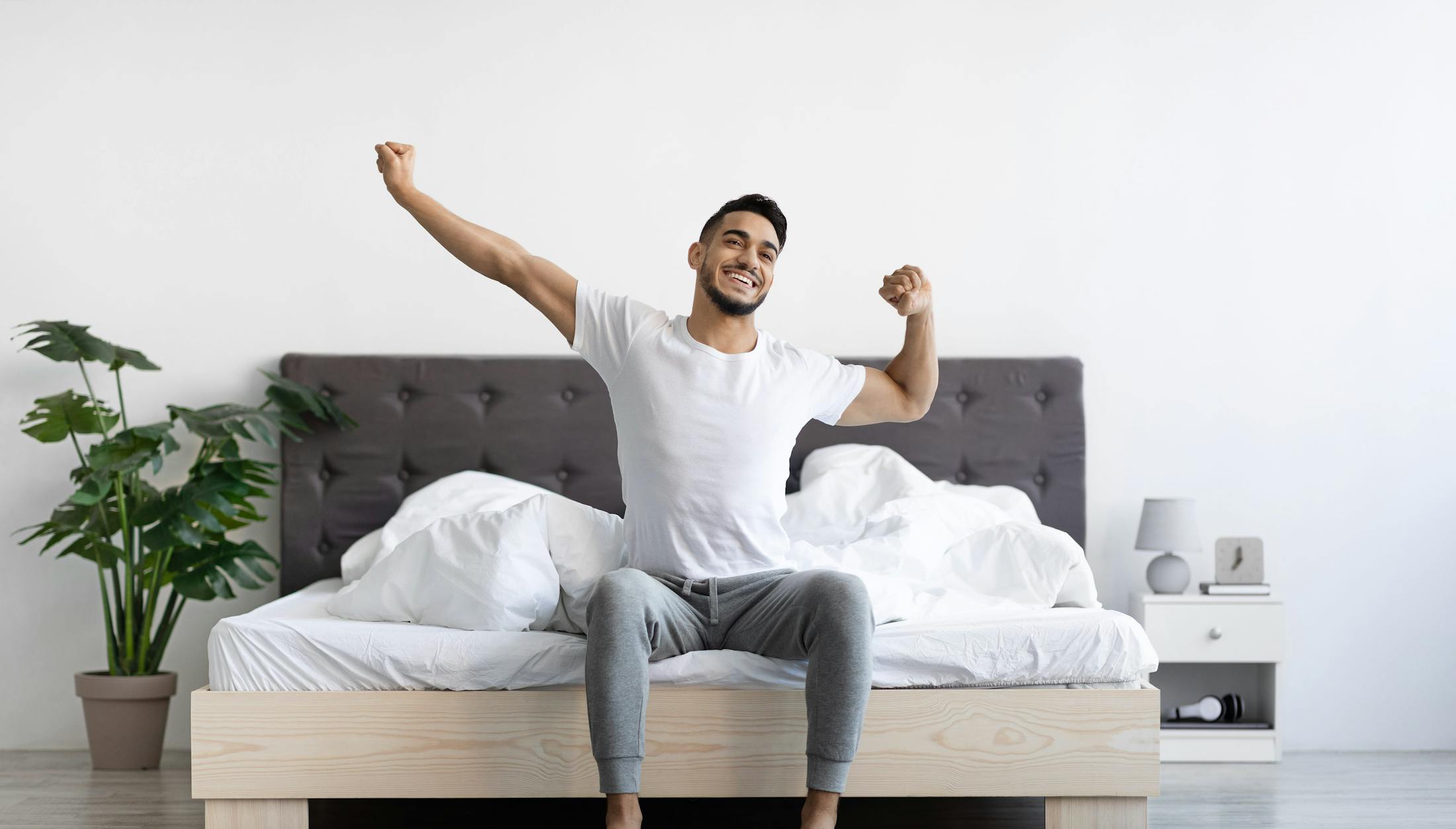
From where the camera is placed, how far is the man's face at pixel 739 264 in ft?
6.95

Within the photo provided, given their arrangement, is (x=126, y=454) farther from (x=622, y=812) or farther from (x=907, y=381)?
(x=907, y=381)

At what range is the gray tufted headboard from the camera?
3.11 meters

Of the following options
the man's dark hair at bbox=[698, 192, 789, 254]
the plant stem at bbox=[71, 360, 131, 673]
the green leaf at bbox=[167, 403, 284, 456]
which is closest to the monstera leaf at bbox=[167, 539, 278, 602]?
the plant stem at bbox=[71, 360, 131, 673]

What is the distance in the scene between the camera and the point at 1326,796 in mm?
2660

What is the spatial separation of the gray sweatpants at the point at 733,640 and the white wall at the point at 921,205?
138cm

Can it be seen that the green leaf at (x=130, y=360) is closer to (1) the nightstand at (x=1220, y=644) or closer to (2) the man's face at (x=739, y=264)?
(2) the man's face at (x=739, y=264)

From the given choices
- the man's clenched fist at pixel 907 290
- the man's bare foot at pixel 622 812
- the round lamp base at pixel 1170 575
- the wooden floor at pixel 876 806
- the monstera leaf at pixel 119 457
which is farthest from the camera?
the round lamp base at pixel 1170 575

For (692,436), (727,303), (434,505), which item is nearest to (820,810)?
(692,436)

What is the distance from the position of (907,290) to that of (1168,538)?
A: 4.40ft

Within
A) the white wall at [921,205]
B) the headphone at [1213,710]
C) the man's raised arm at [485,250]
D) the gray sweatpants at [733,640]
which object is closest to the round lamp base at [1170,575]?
the white wall at [921,205]

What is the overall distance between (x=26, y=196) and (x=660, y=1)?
1765 millimetres

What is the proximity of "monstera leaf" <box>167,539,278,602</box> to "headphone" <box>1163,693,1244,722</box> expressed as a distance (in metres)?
2.29

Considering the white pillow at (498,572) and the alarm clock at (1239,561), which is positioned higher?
the white pillow at (498,572)

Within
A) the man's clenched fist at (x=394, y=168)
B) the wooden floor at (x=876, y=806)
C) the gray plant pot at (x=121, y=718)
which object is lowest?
the wooden floor at (x=876, y=806)
